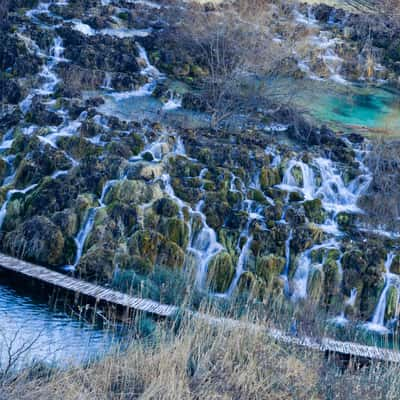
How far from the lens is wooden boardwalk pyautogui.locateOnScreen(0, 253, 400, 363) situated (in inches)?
271

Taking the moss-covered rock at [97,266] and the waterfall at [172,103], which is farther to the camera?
the waterfall at [172,103]

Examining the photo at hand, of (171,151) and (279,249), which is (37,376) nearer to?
(279,249)

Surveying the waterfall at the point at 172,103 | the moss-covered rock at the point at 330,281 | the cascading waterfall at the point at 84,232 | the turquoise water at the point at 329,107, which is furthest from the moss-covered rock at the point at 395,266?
the waterfall at the point at 172,103

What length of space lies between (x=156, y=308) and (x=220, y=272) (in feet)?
6.96

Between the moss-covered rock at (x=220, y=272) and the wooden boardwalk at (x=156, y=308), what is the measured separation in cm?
175

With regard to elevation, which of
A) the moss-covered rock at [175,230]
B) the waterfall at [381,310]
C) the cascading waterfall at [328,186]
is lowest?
the waterfall at [381,310]

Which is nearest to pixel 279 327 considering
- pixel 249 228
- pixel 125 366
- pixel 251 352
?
pixel 251 352

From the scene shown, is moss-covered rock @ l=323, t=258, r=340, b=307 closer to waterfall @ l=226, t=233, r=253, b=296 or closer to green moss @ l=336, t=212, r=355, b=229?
waterfall @ l=226, t=233, r=253, b=296

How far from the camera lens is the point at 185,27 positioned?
66.4 ft

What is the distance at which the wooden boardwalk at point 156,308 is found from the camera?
6.89 m

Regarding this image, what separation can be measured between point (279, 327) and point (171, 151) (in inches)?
269

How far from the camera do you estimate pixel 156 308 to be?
8.80 meters

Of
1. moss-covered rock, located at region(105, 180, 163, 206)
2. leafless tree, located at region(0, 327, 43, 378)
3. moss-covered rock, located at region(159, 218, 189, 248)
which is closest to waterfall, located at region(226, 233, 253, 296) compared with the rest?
moss-covered rock, located at region(159, 218, 189, 248)

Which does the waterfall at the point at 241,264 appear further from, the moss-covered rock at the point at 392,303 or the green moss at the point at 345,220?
the moss-covered rock at the point at 392,303
